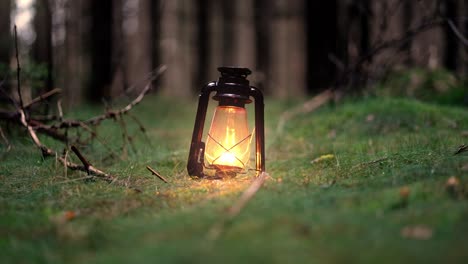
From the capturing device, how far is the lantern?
2.69 metres

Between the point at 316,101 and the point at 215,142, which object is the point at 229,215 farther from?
the point at 316,101

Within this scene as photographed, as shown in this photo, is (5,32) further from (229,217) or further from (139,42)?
(229,217)

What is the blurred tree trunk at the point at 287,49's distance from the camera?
35.7 feet

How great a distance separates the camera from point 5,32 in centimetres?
981

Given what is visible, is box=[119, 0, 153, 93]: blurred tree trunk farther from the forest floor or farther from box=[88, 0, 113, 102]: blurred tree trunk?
the forest floor

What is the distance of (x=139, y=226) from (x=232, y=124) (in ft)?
3.90

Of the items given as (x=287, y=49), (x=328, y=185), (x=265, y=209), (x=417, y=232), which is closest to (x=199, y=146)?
(x=328, y=185)

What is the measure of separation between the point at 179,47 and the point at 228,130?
29.3 feet

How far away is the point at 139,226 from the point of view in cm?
173

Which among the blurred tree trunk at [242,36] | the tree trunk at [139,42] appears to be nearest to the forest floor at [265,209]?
the tree trunk at [139,42]

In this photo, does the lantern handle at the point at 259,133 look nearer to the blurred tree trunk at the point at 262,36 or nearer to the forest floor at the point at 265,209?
the forest floor at the point at 265,209

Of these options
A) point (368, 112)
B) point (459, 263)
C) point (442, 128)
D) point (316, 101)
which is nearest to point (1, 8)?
point (316, 101)

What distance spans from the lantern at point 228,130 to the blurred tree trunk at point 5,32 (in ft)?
23.3

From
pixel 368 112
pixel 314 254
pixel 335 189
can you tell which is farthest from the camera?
pixel 368 112
